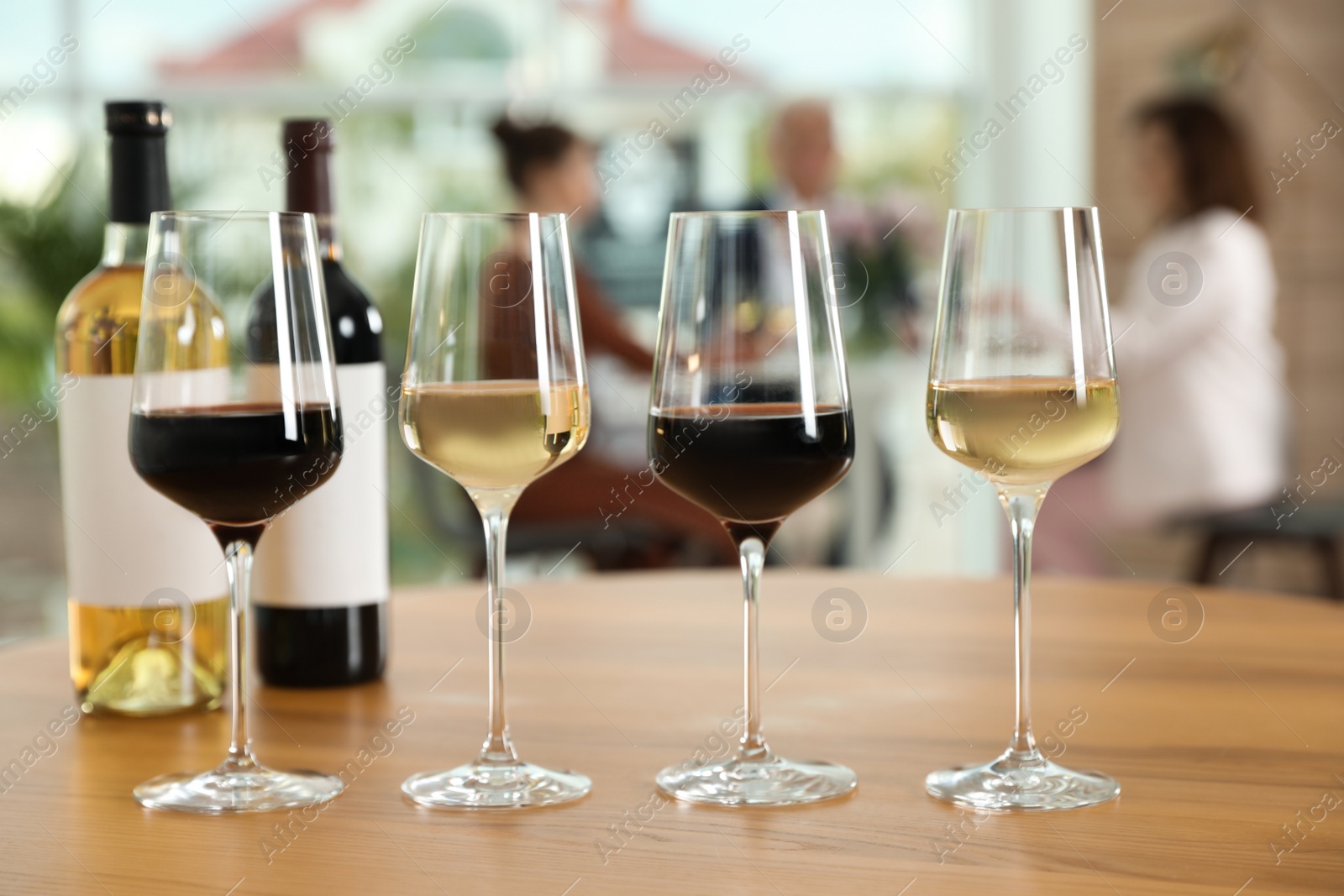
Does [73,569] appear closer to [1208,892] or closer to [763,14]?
[1208,892]

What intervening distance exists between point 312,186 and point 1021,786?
582 millimetres

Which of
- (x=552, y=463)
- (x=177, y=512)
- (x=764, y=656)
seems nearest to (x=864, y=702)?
(x=764, y=656)

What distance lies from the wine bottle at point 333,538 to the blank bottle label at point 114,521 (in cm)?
5

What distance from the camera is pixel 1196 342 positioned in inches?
137

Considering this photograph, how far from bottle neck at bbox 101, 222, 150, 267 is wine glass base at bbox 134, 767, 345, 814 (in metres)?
0.35

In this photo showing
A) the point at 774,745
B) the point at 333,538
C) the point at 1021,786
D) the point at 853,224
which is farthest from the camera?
the point at 853,224

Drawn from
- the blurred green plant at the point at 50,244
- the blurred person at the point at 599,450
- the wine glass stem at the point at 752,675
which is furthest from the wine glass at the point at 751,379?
the blurred green plant at the point at 50,244

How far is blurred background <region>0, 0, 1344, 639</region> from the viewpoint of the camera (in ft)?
13.7

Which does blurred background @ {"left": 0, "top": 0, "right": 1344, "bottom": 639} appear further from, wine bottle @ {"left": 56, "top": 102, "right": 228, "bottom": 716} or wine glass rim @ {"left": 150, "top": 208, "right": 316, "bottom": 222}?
wine glass rim @ {"left": 150, "top": 208, "right": 316, "bottom": 222}

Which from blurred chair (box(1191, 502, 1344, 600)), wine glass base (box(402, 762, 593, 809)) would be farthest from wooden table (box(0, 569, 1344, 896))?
blurred chair (box(1191, 502, 1344, 600))

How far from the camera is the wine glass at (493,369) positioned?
2.47 ft

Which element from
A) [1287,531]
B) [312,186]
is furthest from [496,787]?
[1287,531]

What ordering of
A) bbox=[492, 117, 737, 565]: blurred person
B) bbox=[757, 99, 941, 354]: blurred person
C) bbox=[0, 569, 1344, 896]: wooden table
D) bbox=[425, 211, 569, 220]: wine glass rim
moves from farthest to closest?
bbox=[757, 99, 941, 354]: blurred person → bbox=[492, 117, 737, 565]: blurred person → bbox=[425, 211, 569, 220]: wine glass rim → bbox=[0, 569, 1344, 896]: wooden table

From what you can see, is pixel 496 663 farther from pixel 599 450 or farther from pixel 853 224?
pixel 853 224
